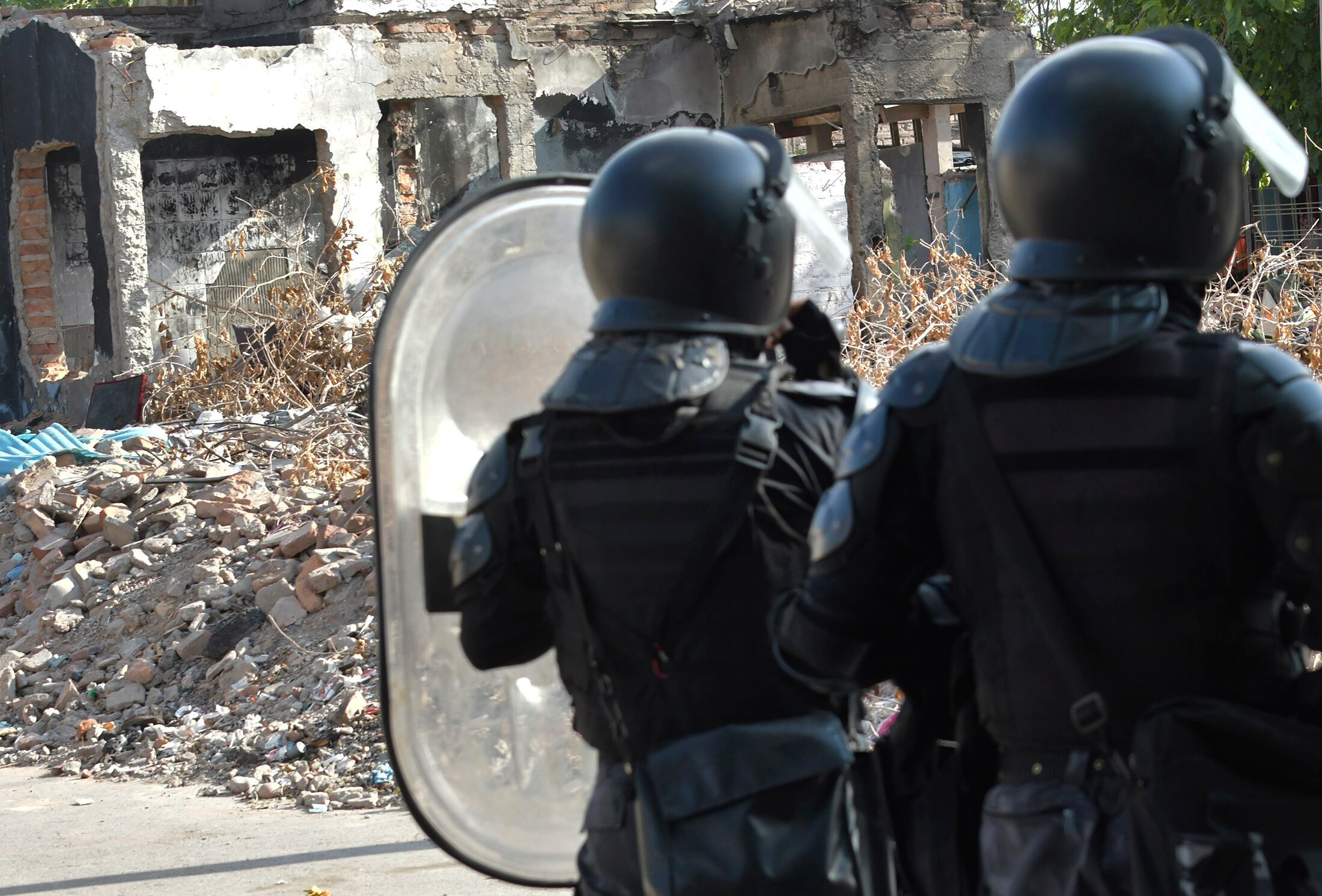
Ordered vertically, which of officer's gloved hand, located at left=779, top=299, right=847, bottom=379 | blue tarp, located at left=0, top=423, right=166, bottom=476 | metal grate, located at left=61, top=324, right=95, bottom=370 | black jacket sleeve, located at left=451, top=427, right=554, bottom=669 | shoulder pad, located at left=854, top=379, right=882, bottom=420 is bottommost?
blue tarp, located at left=0, top=423, right=166, bottom=476

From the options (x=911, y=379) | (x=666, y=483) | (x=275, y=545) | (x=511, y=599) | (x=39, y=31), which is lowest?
(x=275, y=545)

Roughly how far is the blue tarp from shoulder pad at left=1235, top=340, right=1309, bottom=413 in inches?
368

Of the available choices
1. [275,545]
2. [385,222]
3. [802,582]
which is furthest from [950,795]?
[385,222]

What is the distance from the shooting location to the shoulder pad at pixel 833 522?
6.34ft

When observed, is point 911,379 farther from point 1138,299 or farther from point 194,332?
point 194,332

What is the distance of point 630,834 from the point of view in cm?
220

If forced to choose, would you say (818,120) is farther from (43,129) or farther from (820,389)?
(820,389)

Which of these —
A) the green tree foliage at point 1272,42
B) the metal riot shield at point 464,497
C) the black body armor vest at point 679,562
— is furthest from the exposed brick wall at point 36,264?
the black body armor vest at point 679,562

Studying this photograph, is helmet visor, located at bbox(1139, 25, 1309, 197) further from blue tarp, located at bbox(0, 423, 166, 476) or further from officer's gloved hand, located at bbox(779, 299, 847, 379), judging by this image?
blue tarp, located at bbox(0, 423, 166, 476)

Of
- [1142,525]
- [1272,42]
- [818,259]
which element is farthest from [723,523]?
[1272,42]

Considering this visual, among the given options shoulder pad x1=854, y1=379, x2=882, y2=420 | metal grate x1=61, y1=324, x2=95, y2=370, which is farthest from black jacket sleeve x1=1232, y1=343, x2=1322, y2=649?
metal grate x1=61, y1=324, x2=95, y2=370

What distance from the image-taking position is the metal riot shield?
A: 2.60m

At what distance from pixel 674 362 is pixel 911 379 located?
0.38 m

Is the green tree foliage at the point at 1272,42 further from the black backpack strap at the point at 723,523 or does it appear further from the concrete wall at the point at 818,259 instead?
the black backpack strap at the point at 723,523
